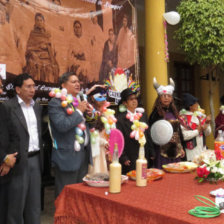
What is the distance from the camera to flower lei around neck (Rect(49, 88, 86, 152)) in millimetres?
2587

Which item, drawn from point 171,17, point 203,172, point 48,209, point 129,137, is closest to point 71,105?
point 129,137

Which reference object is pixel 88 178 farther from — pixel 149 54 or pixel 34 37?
pixel 149 54

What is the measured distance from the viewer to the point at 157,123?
3375 mm

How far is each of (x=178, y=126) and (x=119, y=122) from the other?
77 centimetres

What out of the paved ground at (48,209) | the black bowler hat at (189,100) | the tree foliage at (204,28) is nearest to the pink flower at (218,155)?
the black bowler hat at (189,100)

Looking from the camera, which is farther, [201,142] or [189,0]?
[189,0]

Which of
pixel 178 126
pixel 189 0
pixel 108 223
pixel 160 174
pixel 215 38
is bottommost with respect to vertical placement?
pixel 108 223

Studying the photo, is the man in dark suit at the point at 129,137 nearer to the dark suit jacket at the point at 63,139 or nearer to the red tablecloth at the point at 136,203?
the dark suit jacket at the point at 63,139

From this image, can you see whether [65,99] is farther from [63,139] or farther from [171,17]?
[171,17]

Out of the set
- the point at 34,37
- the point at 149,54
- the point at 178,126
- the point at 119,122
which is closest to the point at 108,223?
the point at 119,122

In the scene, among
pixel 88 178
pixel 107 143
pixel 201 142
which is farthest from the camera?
pixel 201 142

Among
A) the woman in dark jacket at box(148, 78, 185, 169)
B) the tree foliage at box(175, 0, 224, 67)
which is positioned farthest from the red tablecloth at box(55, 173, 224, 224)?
the tree foliage at box(175, 0, 224, 67)

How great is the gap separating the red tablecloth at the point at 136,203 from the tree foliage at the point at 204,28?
3676 millimetres

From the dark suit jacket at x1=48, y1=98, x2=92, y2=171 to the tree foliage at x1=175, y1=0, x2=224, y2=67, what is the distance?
10.9 feet
